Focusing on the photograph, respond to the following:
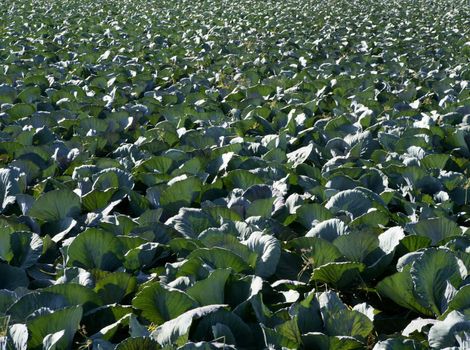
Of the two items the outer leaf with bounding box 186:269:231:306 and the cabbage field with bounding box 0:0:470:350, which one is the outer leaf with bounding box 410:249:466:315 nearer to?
the cabbage field with bounding box 0:0:470:350

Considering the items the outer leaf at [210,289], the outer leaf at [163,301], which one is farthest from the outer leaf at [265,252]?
the outer leaf at [163,301]

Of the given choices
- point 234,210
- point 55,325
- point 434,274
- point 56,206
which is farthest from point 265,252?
point 56,206

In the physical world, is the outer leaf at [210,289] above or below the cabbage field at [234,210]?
above

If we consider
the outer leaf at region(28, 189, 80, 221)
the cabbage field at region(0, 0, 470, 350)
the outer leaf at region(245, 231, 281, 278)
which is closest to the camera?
the cabbage field at region(0, 0, 470, 350)

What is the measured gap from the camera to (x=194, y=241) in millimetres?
2715

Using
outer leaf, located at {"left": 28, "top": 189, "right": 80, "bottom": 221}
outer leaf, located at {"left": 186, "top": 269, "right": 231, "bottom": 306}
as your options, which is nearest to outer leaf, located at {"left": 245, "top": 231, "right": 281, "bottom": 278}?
outer leaf, located at {"left": 186, "top": 269, "right": 231, "bottom": 306}

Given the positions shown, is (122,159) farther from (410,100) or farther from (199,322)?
(410,100)

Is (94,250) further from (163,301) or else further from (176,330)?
(176,330)

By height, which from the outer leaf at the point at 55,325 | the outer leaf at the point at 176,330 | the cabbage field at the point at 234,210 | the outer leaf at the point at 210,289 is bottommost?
the cabbage field at the point at 234,210

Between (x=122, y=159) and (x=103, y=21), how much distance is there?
30.7 feet

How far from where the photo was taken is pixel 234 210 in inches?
121

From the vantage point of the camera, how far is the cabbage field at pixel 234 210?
2203 mm

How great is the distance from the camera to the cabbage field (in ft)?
7.23

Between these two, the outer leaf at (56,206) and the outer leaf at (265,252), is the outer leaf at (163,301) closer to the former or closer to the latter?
the outer leaf at (265,252)
